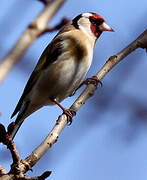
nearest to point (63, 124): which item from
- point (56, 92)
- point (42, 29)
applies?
point (42, 29)

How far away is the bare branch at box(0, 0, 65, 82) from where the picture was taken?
82cm

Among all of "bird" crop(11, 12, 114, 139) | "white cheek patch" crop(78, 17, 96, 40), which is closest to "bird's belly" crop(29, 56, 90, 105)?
"bird" crop(11, 12, 114, 139)

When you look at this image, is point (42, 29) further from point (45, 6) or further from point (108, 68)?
point (108, 68)

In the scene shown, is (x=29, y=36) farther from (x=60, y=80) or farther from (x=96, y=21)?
(x=96, y=21)

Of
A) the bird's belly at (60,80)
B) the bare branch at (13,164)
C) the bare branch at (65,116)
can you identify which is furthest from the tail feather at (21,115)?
the bare branch at (13,164)

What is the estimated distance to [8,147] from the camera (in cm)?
152

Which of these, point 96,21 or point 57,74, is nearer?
point 57,74

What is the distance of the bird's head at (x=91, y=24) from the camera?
4.01 meters

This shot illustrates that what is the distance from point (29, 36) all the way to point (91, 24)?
336 centimetres

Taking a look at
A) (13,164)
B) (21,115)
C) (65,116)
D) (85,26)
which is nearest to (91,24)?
(85,26)

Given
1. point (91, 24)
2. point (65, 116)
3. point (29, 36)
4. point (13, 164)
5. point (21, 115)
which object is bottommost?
point (29, 36)

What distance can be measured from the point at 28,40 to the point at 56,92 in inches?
106

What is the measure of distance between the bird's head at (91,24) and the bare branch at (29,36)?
304 cm

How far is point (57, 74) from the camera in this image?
137 inches
